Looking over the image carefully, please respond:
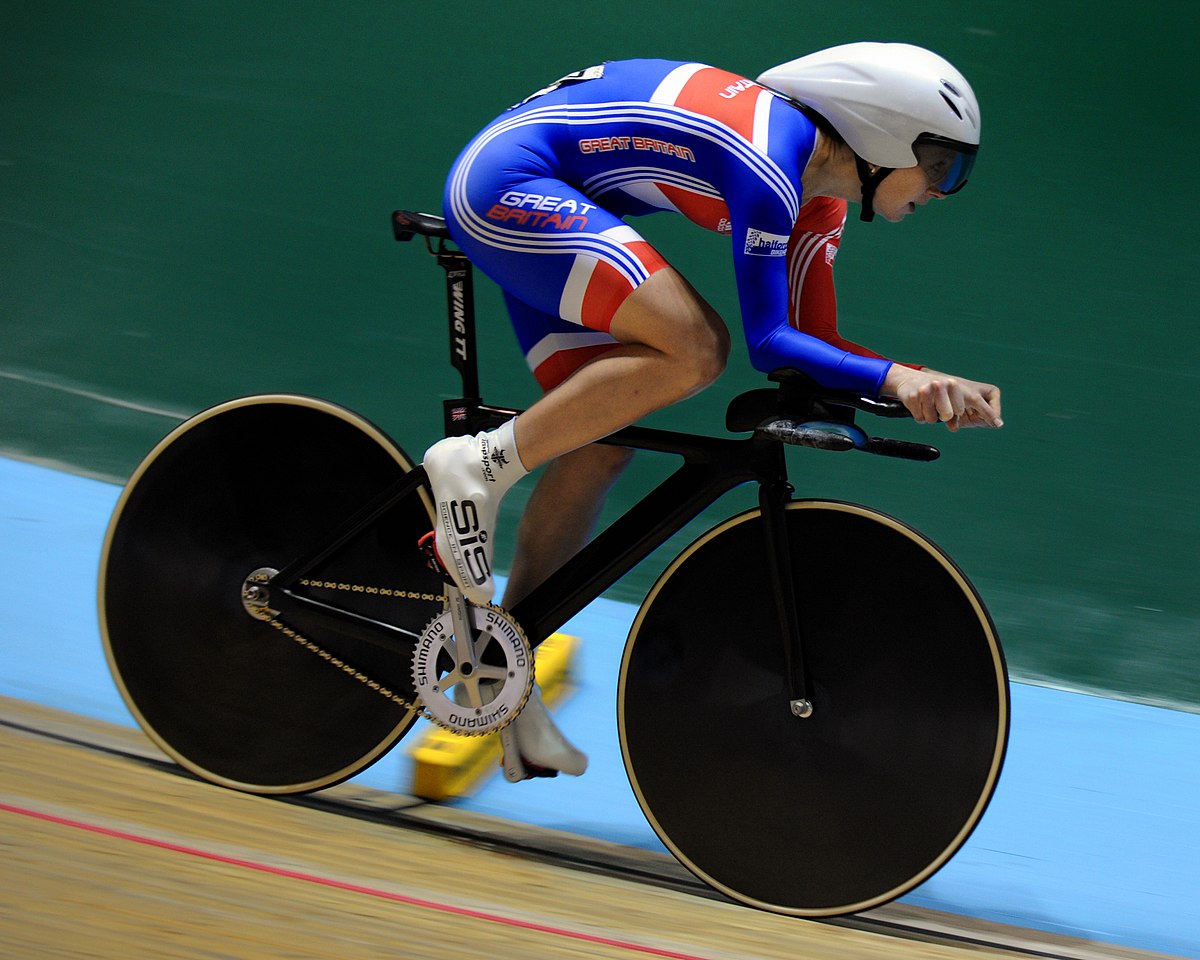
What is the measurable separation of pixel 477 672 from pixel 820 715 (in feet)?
2.02

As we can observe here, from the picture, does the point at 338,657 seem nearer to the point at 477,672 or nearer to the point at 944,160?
the point at 477,672

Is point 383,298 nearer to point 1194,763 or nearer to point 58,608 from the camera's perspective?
point 58,608

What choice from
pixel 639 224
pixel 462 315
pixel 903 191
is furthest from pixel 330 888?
pixel 639 224

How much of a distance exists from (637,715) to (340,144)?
2.46m

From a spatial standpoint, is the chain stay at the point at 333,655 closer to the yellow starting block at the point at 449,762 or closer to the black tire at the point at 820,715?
the yellow starting block at the point at 449,762

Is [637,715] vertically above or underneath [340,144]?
underneath

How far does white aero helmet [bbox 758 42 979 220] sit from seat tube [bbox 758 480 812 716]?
0.58 m

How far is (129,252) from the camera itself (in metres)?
4.33

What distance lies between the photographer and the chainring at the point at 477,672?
230 cm

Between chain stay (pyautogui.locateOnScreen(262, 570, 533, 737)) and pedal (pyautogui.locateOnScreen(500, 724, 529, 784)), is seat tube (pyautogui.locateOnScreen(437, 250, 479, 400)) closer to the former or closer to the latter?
chain stay (pyautogui.locateOnScreen(262, 570, 533, 737))

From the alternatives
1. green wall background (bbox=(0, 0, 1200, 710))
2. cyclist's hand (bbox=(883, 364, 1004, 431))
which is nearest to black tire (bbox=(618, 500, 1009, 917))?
cyclist's hand (bbox=(883, 364, 1004, 431))

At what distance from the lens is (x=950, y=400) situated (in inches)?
74.0

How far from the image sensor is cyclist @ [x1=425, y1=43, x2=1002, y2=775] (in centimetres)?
201

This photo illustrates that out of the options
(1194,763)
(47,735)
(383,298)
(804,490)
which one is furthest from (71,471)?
(1194,763)
